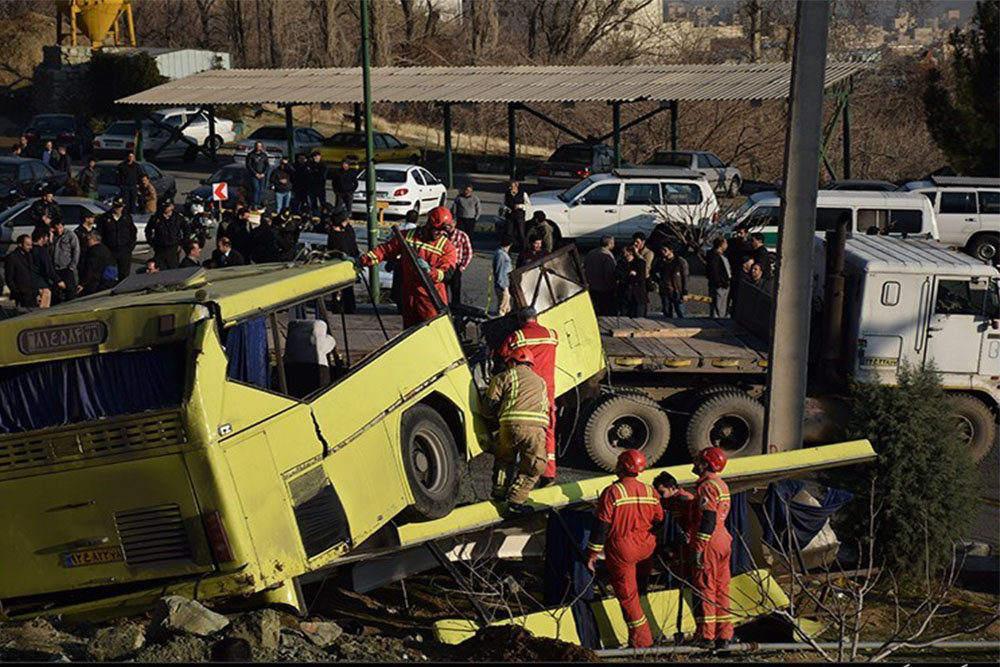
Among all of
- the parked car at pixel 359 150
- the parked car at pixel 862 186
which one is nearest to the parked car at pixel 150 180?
the parked car at pixel 359 150

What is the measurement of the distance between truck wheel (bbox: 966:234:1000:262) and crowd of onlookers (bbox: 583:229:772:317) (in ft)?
35.7

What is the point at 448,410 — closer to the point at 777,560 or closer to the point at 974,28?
the point at 777,560

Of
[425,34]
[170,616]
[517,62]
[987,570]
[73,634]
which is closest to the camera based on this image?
[170,616]

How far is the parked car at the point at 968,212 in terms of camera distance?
2625 cm

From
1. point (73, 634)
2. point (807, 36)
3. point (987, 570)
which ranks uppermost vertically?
point (807, 36)

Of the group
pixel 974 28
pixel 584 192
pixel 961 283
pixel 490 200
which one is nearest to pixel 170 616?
pixel 961 283

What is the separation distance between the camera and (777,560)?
10.4 m

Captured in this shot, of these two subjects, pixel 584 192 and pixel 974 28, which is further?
Result: pixel 974 28

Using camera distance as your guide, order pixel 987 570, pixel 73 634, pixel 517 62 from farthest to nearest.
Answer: pixel 517 62 < pixel 987 570 < pixel 73 634

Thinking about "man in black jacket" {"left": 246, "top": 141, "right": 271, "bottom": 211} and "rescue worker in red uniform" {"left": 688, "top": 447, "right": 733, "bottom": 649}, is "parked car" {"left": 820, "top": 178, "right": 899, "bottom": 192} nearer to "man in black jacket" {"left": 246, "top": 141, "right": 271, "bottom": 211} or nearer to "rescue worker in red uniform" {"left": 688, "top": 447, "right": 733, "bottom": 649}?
"man in black jacket" {"left": 246, "top": 141, "right": 271, "bottom": 211}

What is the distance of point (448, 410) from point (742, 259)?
7483mm

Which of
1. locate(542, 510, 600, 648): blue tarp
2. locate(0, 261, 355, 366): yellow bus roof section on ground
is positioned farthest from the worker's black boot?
locate(0, 261, 355, 366): yellow bus roof section on ground

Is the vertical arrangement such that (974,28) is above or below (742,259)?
above

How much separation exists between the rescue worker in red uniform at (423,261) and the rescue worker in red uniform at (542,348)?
0.71m
